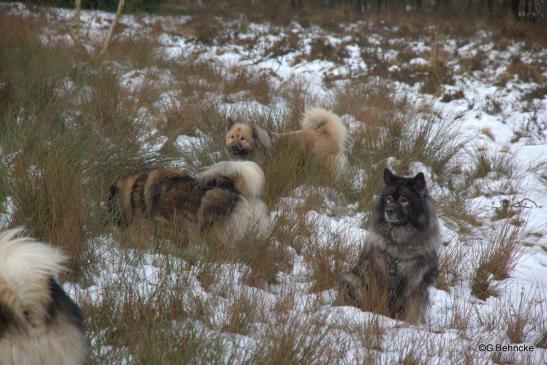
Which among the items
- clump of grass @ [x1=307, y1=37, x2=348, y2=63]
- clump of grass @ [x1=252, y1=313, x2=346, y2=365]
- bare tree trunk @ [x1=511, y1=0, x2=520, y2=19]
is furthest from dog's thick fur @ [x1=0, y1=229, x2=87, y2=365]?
bare tree trunk @ [x1=511, y1=0, x2=520, y2=19]

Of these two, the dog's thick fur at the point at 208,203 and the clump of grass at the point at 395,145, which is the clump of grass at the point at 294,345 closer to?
the dog's thick fur at the point at 208,203

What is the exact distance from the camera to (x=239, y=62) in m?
11.4

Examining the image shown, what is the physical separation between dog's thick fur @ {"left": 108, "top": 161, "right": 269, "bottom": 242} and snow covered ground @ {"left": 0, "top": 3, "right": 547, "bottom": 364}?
39 cm

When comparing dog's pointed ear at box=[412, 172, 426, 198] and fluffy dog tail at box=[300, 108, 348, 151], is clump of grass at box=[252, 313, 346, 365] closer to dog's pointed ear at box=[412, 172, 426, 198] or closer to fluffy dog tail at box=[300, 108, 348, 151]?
dog's pointed ear at box=[412, 172, 426, 198]

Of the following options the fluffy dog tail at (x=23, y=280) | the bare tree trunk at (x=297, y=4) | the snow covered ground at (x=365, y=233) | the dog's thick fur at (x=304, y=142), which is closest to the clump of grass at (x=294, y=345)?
the snow covered ground at (x=365, y=233)

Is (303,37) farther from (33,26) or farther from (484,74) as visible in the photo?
(33,26)

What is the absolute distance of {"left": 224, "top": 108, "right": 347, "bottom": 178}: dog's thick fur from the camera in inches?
222

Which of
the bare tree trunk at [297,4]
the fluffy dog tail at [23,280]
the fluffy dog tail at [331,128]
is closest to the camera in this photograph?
the fluffy dog tail at [23,280]

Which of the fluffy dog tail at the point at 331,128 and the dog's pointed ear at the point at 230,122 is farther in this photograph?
the dog's pointed ear at the point at 230,122

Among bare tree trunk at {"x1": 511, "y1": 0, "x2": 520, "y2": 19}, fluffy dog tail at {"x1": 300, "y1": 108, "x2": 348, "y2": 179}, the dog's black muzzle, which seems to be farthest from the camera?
bare tree trunk at {"x1": 511, "y1": 0, "x2": 520, "y2": 19}

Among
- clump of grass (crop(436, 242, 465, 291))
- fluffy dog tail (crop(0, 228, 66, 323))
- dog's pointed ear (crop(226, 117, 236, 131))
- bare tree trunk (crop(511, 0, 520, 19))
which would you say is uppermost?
bare tree trunk (crop(511, 0, 520, 19))

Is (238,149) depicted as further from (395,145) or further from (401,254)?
(401,254)

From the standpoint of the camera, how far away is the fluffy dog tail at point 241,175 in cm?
379

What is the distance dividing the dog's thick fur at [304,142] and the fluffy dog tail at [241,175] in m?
1.78
